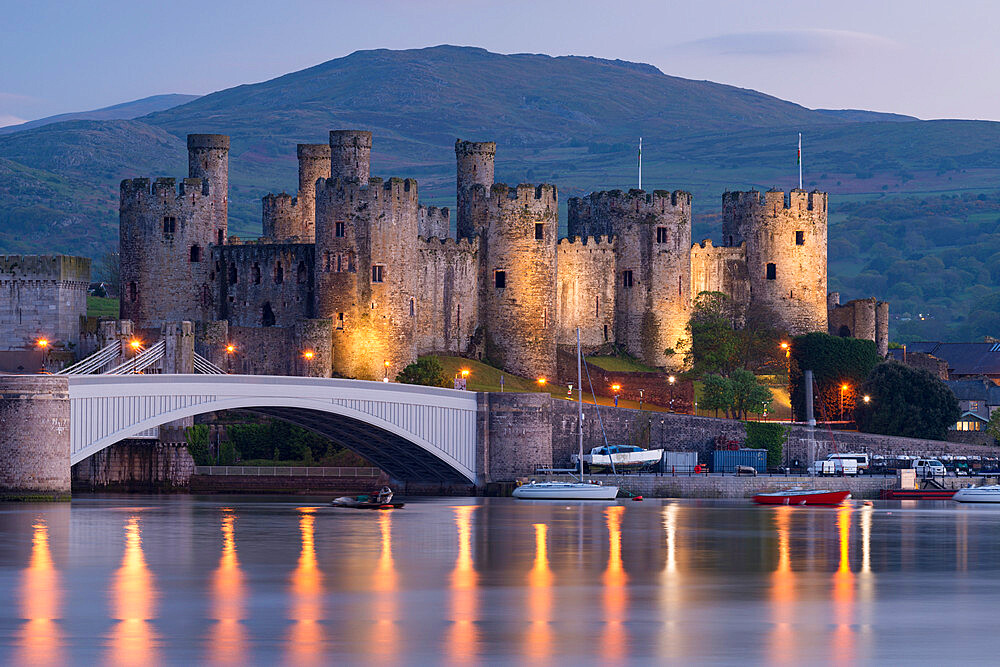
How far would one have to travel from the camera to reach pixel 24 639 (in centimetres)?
3894

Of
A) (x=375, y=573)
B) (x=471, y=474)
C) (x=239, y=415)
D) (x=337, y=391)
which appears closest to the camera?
(x=375, y=573)

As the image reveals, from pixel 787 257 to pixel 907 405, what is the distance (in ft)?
53.7

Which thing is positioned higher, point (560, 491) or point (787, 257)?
point (787, 257)

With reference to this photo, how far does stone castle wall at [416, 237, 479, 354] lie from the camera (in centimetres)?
10562

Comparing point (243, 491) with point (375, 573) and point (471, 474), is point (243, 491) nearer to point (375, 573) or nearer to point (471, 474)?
point (471, 474)

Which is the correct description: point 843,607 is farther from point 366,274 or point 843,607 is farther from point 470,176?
point 470,176

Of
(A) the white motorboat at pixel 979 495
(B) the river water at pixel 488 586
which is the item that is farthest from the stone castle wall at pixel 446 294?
(A) the white motorboat at pixel 979 495

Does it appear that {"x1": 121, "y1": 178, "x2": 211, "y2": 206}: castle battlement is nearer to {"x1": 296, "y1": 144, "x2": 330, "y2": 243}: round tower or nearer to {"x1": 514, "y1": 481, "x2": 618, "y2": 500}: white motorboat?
{"x1": 296, "y1": 144, "x2": 330, "y2": 243}: round tower

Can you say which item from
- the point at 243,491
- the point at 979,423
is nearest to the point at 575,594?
the point at 243,491

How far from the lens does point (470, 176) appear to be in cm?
11031

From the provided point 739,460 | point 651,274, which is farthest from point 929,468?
point 651,274

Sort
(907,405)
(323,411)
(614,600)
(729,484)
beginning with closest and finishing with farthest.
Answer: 1. (614,600)
2. (323,411)
3. (729,484)
4. (907,405)

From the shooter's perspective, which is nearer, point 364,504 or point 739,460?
point 364,504

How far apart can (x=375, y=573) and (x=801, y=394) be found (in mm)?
63965
